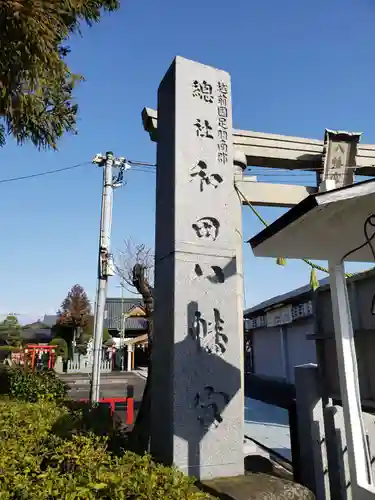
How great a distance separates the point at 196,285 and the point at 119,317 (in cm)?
3737

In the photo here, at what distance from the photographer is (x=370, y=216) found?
3111 mm

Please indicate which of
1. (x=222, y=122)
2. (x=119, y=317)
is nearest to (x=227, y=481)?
(x=222, y=122)

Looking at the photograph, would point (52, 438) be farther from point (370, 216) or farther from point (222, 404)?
point (370, 216)

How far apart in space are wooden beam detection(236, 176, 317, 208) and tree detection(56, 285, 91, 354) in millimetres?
27359

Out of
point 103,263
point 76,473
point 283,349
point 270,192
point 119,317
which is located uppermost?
point 119,317

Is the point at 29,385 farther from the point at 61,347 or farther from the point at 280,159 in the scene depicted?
the point at 61,347

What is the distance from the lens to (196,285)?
3914 mm

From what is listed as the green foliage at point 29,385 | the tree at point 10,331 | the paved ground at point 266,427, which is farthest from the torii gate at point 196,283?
the tree at point 10,331

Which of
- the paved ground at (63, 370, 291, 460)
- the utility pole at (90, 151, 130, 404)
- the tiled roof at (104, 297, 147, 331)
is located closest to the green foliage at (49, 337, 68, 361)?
the tiled roof at (104, 297, 147, 331)

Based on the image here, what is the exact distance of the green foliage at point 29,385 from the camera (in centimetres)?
800

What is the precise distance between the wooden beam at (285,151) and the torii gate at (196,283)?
1.85m

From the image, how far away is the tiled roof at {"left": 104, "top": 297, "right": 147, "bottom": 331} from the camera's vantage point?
125 feet

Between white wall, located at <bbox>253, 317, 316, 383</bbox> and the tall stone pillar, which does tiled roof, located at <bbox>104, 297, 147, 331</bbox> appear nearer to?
white wall, located at <bbox>253, 317, 316, 383</bbox>

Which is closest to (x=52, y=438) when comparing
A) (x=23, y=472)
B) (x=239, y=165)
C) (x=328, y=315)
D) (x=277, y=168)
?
(x=23, y=472)
